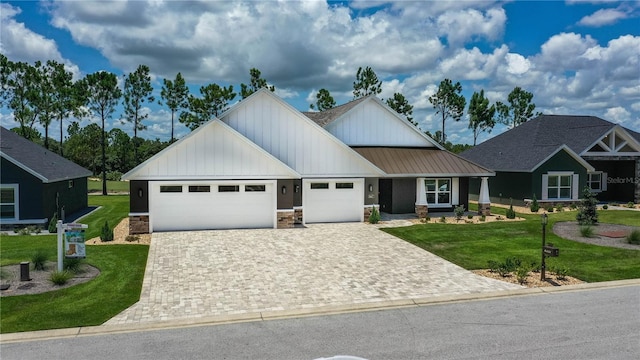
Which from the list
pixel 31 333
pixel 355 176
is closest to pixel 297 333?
pixel 31 333

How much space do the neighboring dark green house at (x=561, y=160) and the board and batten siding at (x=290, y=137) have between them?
14.5 m

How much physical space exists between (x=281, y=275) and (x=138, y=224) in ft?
30.3

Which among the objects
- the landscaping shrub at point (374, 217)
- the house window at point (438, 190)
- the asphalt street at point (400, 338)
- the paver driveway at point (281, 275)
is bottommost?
the asphalt street at point (400, 338)

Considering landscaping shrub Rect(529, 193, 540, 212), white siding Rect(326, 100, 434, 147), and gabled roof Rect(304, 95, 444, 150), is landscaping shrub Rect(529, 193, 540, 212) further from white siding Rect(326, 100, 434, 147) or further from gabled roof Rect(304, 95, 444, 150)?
white siding Rect(326, 100, 434, 147)

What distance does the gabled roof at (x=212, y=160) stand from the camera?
18.8 meters

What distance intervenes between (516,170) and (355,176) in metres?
13.9

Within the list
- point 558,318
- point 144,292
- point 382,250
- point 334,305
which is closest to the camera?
point 558,318

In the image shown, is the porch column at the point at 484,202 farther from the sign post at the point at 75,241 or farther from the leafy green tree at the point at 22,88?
the leafy green tree at the point at 22,88

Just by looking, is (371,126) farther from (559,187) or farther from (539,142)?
(539,142)

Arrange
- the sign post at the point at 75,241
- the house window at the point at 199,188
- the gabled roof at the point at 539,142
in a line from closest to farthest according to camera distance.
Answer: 1. the sign post at the point at 75,241
2. the house window at the point at 199,188
3. the gabled roof at the point at 539,142

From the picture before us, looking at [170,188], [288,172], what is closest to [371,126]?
[288,172]

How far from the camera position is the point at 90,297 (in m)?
10.1

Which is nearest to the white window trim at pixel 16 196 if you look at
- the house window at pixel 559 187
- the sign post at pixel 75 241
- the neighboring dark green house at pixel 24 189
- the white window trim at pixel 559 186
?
the neighboring dark green house at pixel 24 189

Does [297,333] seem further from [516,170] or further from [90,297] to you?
[516,170]
